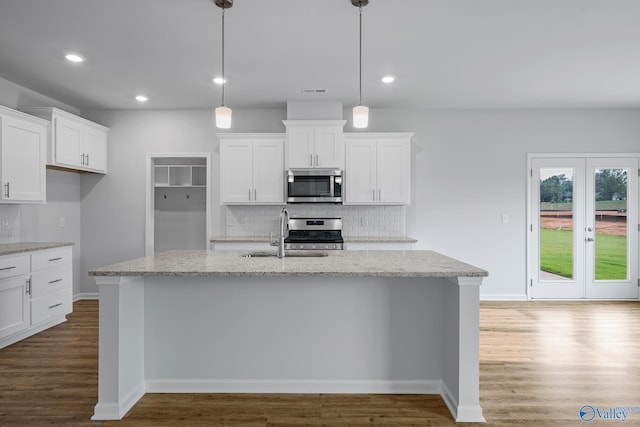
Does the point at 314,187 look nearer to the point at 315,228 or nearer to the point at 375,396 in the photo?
the point at 315,228

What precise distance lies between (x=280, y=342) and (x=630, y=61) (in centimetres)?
408

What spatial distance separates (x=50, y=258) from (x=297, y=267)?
3141 mm

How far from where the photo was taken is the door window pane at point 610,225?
17.5 ft

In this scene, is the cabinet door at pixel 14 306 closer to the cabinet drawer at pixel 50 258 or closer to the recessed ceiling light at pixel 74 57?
the cabinet drawer at pixel 50 258

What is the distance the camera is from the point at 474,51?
341 cm

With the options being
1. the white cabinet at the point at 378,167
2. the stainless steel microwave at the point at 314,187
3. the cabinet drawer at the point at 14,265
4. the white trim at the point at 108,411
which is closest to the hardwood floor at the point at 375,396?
the white trim at the point at 108,411

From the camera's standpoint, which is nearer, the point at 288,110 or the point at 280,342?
the point at 280,342

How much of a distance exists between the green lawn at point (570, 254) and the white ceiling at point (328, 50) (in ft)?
5.94

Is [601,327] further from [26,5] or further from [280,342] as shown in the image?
[26,5]

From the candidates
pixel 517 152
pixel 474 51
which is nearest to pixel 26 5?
pixel 474 51

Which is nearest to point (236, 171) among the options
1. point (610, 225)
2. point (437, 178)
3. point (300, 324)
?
point (437, 178)

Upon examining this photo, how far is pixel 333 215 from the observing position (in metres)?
5.33

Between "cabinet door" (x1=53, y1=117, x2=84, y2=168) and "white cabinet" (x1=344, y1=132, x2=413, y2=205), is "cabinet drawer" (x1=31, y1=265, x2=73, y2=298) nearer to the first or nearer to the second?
"cabinet door" (x1=53, y1=117, x2=84, y2=168)

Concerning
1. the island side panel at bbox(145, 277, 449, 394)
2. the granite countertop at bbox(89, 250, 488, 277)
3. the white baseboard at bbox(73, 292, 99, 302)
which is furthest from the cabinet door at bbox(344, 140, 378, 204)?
the white baseboard at bbox(73, 292, 99, 302)
